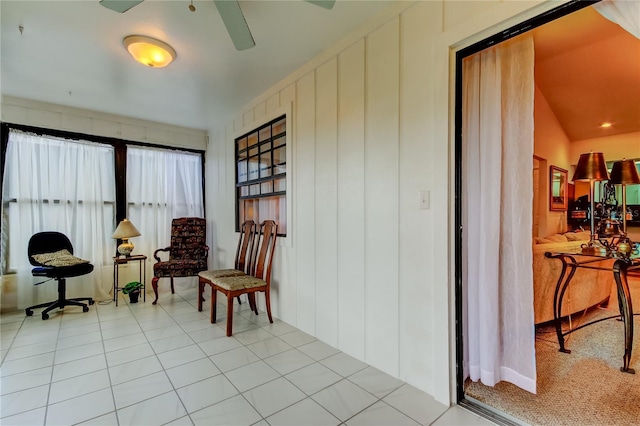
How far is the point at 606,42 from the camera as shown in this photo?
2566mm

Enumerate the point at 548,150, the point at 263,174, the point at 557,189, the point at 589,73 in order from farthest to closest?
the point at 557,189 < the point at 548,150 < the point at 263,174 < the point at 589,73

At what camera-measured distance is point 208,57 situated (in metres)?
2.62

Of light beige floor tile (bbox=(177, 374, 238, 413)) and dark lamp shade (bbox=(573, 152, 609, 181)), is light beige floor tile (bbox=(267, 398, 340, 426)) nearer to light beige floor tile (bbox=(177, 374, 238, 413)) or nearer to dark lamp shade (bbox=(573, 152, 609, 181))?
light beige floor tile (bbox=(177, 374, 238, 413))

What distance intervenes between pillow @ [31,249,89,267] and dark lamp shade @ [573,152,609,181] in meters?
5.30

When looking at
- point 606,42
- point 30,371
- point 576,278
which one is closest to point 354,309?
point 576,278

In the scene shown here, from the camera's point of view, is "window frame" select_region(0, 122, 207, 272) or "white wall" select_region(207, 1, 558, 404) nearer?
"white wall" select_region(207, 1, 558, 404)

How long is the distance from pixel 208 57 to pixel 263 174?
1357 millimetres

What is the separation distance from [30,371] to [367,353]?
96.3 inches

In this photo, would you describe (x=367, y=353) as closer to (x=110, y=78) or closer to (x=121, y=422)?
(x=121, y=422)

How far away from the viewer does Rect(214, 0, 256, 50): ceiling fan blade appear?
1.62 m

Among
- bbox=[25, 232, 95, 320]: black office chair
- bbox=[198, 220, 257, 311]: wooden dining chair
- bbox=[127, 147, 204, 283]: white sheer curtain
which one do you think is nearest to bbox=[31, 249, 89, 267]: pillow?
bbox=[25, 232, 95, 320]: black office chair

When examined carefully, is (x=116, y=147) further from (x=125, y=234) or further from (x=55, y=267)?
(x=55, y=267)

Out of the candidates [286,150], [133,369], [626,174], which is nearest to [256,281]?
[133,369]

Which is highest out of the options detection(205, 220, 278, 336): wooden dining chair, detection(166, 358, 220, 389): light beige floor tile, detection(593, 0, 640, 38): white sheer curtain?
detection(593, 0, 640, 38): white sheer curtain
